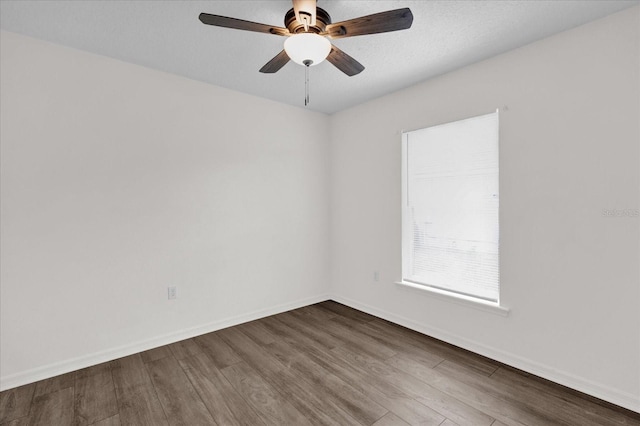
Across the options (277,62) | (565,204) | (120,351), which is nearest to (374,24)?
(277,62)

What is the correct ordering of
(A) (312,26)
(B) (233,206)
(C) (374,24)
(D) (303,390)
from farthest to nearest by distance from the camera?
1. (B) (233,206)
2. (D) (303,390)
3. (A) (312,26)
4. (C) (374,24)

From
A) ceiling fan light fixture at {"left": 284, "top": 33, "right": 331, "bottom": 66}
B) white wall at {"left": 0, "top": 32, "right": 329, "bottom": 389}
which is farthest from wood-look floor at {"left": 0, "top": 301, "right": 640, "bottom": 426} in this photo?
ceiling fan light fixture at {"left": 284, "top": 33, "right": 331, "bottom": 66}

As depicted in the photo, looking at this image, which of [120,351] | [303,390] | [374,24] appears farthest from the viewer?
[120,351]

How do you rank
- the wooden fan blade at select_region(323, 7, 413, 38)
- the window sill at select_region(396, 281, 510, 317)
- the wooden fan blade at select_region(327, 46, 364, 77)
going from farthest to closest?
the window sill at select_region(396, 281, 510, 317), the wooden fan blade at select_region(327, 46, 364, 77), the wooden fan blade at select_region(323, 7, 413, 38)

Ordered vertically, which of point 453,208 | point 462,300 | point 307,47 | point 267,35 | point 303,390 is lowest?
point 303,390

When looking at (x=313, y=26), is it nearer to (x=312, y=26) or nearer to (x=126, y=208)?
(x=312, y=26)

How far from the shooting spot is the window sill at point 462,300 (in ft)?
8.29

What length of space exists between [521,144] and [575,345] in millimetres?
1540

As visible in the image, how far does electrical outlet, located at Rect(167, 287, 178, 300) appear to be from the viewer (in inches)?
114

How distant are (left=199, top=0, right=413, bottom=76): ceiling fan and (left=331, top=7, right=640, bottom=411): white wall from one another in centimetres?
146

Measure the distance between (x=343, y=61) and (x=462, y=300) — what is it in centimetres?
228

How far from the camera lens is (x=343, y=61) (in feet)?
6.40

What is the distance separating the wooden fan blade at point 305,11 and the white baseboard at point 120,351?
115 inches

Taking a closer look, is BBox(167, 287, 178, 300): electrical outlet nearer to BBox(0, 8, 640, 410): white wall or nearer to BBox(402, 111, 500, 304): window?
BBox(0, 8, 640, 410): white wall
